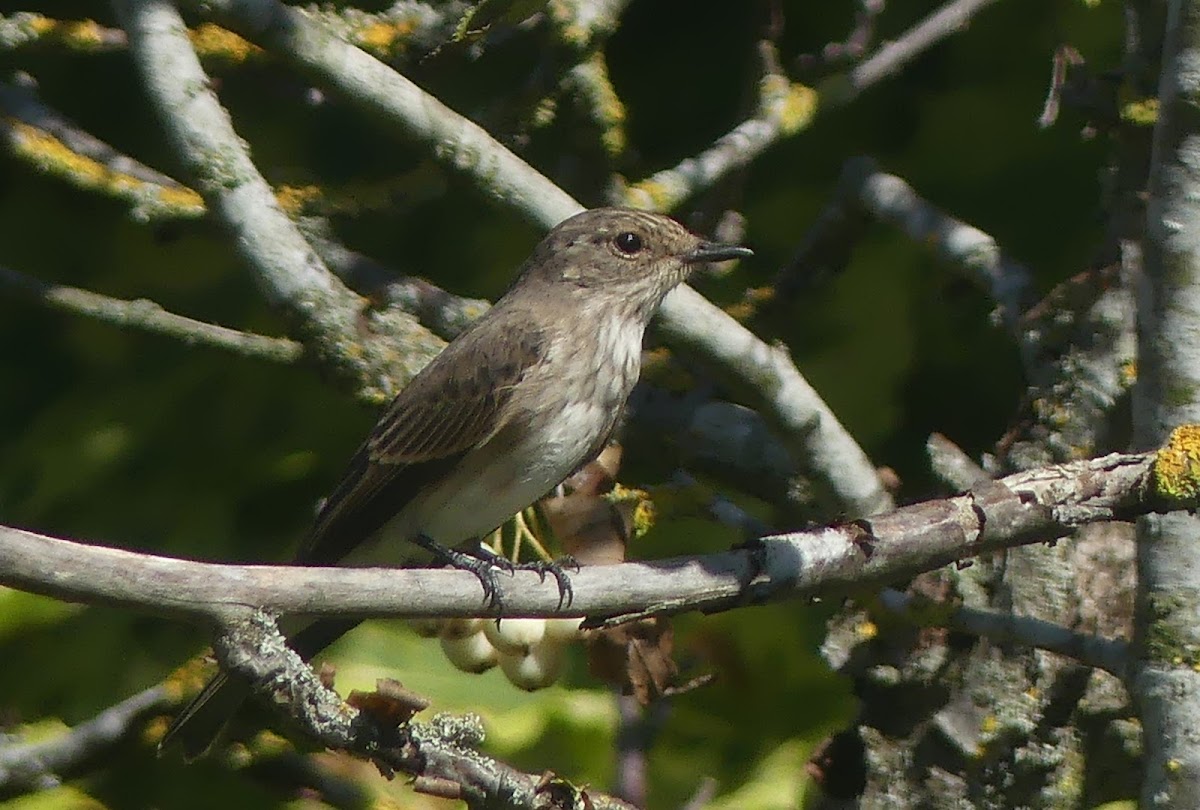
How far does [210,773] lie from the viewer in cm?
445

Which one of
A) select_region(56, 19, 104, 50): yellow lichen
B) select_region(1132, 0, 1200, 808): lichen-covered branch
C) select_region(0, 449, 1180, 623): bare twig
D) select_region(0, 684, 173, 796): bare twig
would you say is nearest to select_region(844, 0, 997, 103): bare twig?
select_region(1132, 0, 1200, 808): lichen-covered branch

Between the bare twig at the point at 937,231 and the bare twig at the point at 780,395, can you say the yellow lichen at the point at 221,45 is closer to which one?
the bare twig at the point at 780,395

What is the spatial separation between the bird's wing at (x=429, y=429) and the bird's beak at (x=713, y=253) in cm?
39

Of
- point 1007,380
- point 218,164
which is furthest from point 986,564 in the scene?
point 218,164

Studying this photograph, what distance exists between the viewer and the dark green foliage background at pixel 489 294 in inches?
174

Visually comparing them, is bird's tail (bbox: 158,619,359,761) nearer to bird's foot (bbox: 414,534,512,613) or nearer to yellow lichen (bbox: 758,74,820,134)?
bird's foot (bbox: 414,534,512,613)

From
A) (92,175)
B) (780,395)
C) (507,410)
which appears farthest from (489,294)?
(780,395)

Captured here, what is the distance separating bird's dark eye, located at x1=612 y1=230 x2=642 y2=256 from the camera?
412cm

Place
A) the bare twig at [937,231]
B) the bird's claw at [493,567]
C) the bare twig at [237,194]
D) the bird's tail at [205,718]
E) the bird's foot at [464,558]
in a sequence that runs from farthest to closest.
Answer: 1. the bare twig at [937,231]
2. the bird's tail at [205,718]
3. the bird's foot at [464,558]
4. the bare twig at [237,194]
5. the bird's claw at [493,567]

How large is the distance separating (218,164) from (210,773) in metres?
1.75

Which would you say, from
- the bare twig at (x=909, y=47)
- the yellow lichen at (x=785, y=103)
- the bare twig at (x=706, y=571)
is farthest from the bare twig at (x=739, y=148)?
the bare twig at (x=706, y=571)

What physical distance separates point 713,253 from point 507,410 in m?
0.60

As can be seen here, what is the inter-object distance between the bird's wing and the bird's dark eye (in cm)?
32

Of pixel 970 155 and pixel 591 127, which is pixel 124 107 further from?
pixel 970 155
